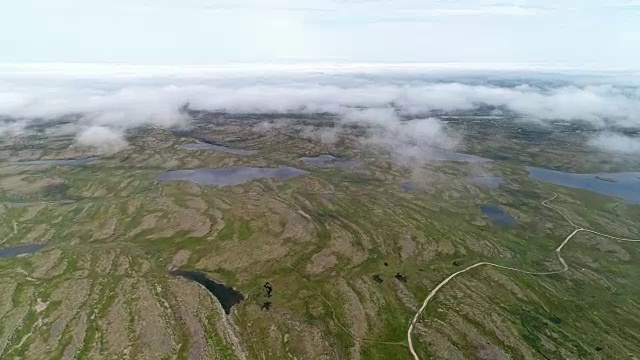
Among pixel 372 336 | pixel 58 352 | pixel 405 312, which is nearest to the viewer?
pixel 58 352

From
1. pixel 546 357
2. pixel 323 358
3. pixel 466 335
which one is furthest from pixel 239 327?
pixel 546 357

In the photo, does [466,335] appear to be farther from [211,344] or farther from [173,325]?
[173,325]

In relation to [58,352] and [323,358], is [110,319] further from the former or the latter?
[323,358]

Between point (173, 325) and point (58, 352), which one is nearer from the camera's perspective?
point (58, 352)

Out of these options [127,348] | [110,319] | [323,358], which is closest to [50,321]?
[110,319]

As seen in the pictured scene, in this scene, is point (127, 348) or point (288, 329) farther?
point (288, 329)

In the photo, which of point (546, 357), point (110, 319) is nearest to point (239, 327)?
point (110, 319)

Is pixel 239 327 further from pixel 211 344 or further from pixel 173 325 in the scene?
pixel 173 325

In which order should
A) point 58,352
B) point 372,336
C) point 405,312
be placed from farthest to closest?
1. point 405,312
2. point 372,336
3. point 58,352
